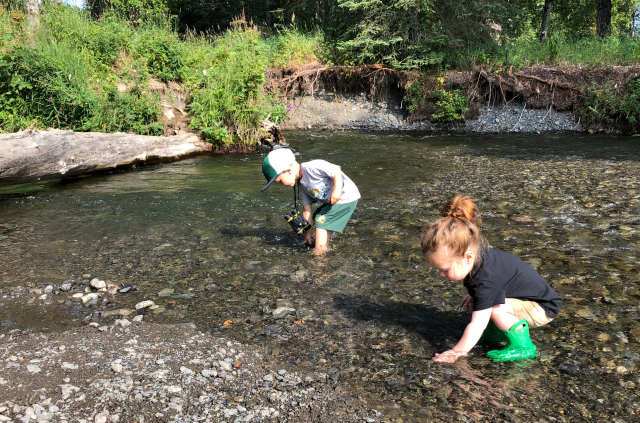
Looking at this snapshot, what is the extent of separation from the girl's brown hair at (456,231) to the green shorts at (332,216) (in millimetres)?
2151

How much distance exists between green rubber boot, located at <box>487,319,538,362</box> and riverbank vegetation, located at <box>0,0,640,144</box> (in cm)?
892

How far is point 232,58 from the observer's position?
40.1 ft

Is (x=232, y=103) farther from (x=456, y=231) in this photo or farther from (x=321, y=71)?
(x=456, y=231)

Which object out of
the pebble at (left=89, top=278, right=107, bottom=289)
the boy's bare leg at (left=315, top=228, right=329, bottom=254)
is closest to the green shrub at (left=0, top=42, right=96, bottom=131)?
the pebble at (left=89, top=278, right=107, bottom=289)

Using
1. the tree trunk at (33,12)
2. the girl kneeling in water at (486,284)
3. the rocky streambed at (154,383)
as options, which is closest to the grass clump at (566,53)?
the tree trunk at (33,12)

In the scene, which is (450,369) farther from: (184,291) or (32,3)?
(32,3)

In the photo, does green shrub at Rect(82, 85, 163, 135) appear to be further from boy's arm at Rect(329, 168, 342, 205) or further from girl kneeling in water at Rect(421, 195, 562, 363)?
girl kneeling in water at Rect(421, 195, 562, 363)

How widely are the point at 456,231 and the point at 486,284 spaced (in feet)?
1.34

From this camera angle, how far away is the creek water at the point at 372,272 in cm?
292

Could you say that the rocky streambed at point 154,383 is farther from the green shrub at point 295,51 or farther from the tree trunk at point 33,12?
the green shrub at point 295,51

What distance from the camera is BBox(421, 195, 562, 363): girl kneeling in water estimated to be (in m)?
2.89

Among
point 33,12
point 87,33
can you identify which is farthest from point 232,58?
point 33,12

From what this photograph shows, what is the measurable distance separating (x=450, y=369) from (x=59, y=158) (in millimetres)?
7290

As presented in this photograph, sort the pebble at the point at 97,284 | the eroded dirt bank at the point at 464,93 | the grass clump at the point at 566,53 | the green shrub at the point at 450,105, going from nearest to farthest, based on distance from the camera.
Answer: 1. the pebble at the point at 97,284
2. the eroded dirt bank at the point at 464,93
3. the grass clump at the point at 566,53
4. the green shrub at the point at 450,105
